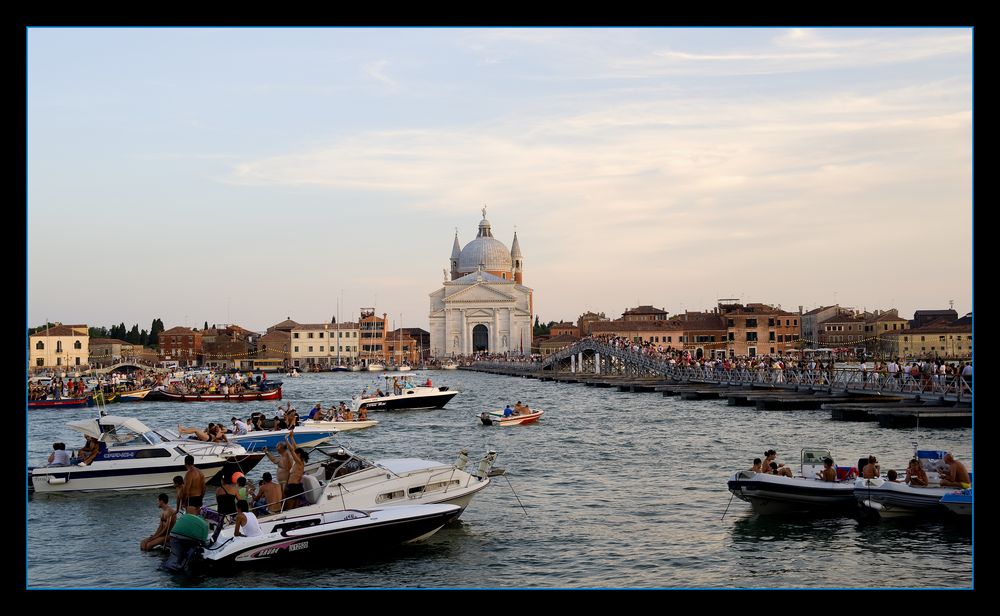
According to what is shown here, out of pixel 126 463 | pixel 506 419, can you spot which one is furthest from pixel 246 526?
pixel 506 419

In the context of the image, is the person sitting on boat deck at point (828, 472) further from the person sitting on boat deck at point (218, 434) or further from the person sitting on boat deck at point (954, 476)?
the person sitting on boat deck at point (218, 434)

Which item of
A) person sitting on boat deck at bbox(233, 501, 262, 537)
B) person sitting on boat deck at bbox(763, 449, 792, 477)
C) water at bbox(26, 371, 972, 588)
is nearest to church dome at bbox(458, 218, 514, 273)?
water at bbox(26, 371, 972, 588)

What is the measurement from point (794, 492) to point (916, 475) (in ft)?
5.60

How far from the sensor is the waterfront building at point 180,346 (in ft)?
414

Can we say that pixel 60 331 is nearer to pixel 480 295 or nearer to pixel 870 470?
pixel 480 295

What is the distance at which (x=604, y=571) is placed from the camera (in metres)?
12.5

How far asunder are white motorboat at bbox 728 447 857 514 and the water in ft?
0.75

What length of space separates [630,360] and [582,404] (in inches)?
790

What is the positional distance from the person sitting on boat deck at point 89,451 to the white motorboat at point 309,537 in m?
6.96

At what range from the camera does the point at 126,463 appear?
61.8 feet

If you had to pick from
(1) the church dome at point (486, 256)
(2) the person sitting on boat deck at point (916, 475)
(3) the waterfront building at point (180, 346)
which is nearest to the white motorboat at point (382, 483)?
(2) the person sitting on boat deck at point (916, 475)
